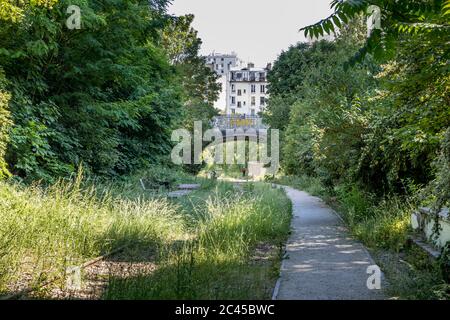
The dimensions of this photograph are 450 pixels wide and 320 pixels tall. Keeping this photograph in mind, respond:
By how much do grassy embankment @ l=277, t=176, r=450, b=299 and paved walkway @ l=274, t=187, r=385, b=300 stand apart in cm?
28

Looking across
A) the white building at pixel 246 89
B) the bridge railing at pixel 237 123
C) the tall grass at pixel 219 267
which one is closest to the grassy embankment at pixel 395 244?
the tall grass at pixel 219 267

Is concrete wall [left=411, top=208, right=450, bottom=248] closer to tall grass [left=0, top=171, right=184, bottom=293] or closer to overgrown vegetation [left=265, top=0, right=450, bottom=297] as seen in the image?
overgrown vegetation [left=265, top=0, right=450, bottom=297]

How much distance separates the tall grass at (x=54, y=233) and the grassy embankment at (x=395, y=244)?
4.43 meters

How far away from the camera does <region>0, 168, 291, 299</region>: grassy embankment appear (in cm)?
588

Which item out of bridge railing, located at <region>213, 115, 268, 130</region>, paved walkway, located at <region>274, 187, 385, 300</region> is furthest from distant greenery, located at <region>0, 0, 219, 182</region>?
bridge railing, located at <region>213, 115, 268, 130</region>

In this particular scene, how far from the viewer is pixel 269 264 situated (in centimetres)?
807

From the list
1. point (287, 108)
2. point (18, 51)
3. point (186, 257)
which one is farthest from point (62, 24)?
point (287, 108)

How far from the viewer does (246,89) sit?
9431 centimetres

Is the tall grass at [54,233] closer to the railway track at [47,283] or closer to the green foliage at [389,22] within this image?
the railway track at [47,283]

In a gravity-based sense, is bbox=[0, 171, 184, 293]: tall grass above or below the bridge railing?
below

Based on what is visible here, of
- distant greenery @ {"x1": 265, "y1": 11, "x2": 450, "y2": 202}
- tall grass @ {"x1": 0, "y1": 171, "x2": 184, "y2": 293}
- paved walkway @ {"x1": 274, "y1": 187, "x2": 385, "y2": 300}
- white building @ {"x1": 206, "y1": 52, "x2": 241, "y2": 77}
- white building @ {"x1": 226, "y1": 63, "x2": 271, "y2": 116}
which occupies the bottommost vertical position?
paved walkway @ {"x1": 274, "y1": 187, "x2": 385, "y2": 300}

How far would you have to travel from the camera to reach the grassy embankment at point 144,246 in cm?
588
